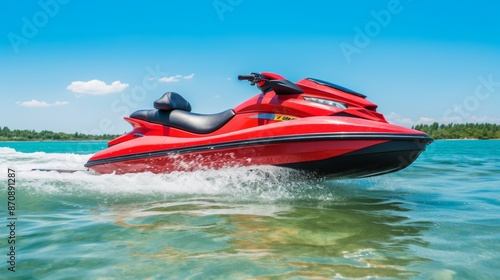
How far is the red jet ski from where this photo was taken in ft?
13.0

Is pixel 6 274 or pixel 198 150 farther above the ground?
pixel 198 150

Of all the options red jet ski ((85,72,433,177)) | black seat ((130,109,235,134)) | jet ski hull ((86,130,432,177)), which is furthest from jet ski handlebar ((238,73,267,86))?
jet ski hull ((86,130,432,177))

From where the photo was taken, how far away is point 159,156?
488 centimetres

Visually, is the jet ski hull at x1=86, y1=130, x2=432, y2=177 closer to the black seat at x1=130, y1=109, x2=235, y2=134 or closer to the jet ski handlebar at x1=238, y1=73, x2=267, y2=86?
the black seat at x1=130, y1=109, x2=235, y2=134

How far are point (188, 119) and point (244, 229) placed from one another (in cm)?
236

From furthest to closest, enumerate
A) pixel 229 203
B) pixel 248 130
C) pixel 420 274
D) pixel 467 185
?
pixel 467 185
pixel 248 130
pixel 229 203
pixel 420 274

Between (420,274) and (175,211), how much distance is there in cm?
214

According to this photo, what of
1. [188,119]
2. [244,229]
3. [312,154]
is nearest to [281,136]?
[312,154]

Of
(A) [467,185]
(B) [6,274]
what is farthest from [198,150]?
(A) [467,185]

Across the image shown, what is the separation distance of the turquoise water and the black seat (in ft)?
1.85

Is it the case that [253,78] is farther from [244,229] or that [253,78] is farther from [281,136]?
[244,229]

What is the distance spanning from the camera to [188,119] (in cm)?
498

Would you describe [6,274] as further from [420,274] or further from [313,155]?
[313,155]

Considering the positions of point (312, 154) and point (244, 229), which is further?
point (312, 154)
